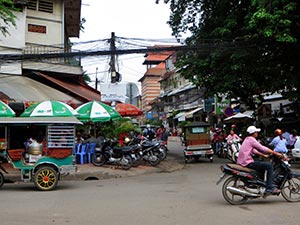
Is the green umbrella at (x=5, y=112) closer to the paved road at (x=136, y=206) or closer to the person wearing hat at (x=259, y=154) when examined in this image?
the paved road at (x=136, y=206)

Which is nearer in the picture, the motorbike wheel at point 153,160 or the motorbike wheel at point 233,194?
the motorbike wheel at point 233,194

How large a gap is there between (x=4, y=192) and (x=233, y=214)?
6267mm

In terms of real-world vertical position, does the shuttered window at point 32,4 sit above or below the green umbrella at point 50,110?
above

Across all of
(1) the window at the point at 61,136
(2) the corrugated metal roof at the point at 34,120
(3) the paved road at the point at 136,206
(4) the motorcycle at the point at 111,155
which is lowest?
(3) the paved road at the point at 136,206

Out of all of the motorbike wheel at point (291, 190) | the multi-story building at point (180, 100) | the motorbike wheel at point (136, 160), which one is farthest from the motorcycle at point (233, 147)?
the multi-story building at point (180, 100)

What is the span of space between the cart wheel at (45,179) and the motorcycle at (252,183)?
15.8ft

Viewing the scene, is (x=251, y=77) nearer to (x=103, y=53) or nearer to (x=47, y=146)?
(x=103, y=53)

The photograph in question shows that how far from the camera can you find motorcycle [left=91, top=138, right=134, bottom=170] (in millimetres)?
15781

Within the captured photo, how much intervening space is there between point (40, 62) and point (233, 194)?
1468 cm

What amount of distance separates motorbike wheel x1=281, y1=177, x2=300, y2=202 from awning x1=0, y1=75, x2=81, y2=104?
38.5 feet

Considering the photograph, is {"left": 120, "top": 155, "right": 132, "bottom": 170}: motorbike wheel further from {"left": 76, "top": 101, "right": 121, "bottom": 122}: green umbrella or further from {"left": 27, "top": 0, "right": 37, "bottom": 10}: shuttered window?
{"left": 27, "top": 0, "right": 37, "bottom": 10}: shuttered window

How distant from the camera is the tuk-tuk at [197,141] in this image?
64.9ft

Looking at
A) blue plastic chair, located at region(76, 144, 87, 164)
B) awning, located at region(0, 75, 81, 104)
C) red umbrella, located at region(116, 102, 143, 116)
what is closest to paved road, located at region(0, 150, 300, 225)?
blue plastic chair, located at region(76, 144, 87, 164)

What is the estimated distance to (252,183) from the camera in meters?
8.41
